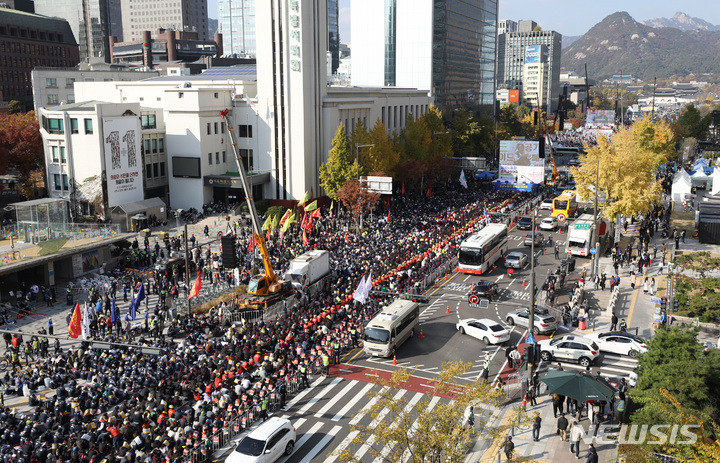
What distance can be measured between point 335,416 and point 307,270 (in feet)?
51.9

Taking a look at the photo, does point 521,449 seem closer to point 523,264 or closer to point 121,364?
point 121,364

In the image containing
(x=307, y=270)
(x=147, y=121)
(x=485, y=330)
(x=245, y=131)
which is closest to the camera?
(x=485, y=330)

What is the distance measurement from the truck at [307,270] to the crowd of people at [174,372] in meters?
1.22

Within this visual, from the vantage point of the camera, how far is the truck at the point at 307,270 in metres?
40.2

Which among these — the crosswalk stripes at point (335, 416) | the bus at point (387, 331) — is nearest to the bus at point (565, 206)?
the bus at point (387, 331)

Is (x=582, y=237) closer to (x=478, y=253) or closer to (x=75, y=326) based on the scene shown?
(x=478, y=253)

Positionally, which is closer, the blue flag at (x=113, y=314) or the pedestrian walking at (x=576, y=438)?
the pedestrian walking at (x=576, y=438)

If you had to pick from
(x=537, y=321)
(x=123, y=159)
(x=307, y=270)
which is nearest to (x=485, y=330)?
(x=537, y=321)

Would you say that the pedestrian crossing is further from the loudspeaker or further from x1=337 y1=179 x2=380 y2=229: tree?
x1=337 y1=179 x2=380 y2=229: tree

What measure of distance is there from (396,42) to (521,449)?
10935cm

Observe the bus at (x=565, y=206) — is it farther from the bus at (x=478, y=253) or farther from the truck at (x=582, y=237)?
the bus at (x=478, y=253)

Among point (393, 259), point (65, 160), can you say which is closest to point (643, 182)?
point (393, 259)

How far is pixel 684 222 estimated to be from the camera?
61562 millimetres

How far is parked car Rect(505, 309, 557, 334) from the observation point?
34.8m
